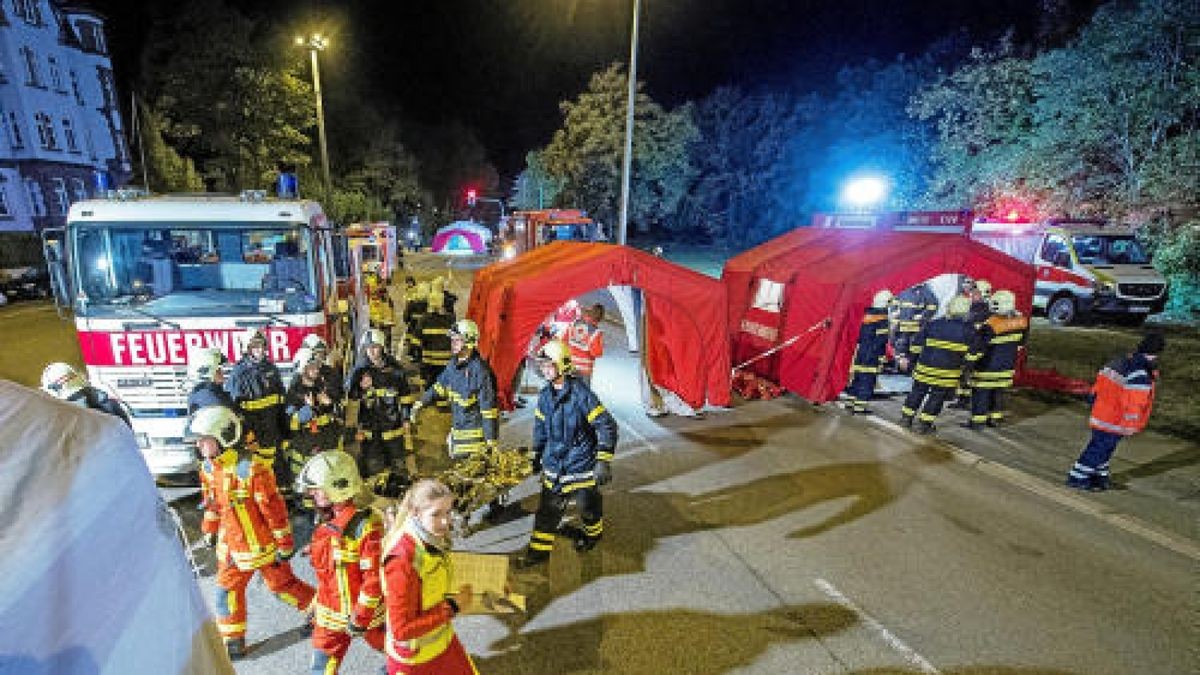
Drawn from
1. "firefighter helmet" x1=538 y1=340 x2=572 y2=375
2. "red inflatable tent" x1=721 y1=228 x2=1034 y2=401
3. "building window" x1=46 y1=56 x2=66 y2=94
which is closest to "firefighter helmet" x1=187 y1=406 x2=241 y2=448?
"firefighter helmet" x1=538 y1=340 x2=572 y2=375

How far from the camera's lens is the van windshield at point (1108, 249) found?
1542cm

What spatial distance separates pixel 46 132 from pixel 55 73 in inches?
129

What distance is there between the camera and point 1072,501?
616 centimetres

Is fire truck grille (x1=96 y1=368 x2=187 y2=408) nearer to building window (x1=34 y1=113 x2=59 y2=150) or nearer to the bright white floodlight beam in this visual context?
the bright white floodlight beam

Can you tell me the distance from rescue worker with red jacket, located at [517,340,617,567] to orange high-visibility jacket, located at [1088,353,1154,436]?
4.96m

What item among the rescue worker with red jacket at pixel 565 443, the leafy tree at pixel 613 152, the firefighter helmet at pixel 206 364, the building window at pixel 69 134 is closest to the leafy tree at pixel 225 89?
the building window at pixel 69 134

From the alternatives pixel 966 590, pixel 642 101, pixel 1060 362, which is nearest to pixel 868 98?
pixel 642 101

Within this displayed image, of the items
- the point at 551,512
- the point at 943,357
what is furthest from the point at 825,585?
the point at 943,357

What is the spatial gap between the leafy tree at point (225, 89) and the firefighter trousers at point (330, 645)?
30.6 meters

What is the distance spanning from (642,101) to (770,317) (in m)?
24.4

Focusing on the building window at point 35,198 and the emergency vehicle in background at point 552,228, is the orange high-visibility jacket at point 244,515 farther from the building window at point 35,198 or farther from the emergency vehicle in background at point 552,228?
the building window at point 35,198

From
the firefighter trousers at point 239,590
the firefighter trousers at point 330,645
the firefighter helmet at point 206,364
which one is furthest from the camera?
the firefighter helmet at point 206,364

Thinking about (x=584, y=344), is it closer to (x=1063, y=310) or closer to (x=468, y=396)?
(x=468, y=396)

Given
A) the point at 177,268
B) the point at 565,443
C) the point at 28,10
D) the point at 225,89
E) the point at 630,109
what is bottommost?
the point at 565,443
